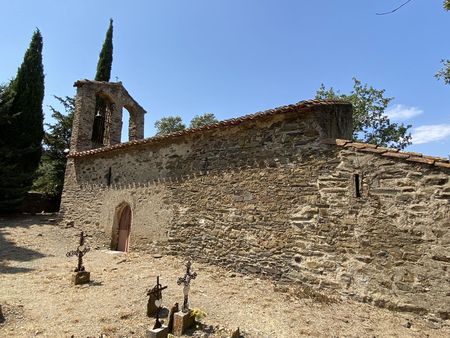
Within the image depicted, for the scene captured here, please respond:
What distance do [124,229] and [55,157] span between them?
939 centimetres

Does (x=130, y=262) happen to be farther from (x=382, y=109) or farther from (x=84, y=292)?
(x=382, y=109)

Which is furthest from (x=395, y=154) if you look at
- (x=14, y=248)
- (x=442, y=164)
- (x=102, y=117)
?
(x=102, y=117)

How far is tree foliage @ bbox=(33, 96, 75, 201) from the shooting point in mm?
16562

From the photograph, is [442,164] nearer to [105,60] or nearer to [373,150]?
[373,150]

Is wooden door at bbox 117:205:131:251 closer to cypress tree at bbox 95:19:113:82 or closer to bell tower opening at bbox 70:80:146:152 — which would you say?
bell tower opening at bbox 70:80:146:152

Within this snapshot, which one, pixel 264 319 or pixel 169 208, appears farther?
pixel 169 208

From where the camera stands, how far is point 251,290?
6570 millimetres

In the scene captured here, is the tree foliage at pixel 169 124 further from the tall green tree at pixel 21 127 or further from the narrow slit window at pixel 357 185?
the narrow slit window at pixel 357 185

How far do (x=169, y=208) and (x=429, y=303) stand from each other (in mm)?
6687

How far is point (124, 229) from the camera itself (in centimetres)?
1054

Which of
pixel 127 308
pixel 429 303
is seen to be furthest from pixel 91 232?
pixel 429 303

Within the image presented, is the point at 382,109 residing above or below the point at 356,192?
above

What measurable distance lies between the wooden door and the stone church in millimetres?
36

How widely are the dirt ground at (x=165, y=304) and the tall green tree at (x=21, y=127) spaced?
22.2 ft
